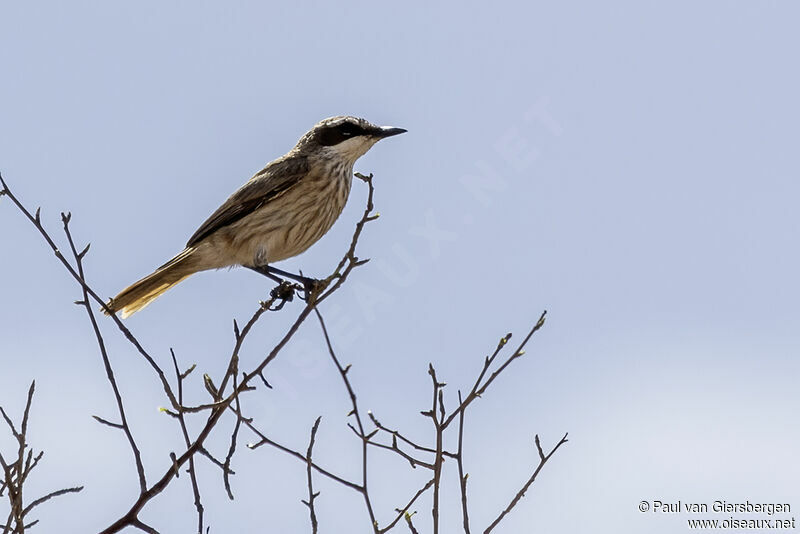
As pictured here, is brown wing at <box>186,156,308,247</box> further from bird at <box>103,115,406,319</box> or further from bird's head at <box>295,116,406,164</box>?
bird's head at <box>295,116,406,164</box>

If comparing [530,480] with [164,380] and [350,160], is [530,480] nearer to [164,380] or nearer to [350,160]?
[164,380]

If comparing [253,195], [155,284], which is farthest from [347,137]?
[155,284]

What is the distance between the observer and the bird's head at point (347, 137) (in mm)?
8078

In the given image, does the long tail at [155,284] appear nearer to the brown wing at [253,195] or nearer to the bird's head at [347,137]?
the brown wing at [253,195]

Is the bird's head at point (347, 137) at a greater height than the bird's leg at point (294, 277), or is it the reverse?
the bird's head at point (347, 137)

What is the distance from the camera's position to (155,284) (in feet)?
25.8

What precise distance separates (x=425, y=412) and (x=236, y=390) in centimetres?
89

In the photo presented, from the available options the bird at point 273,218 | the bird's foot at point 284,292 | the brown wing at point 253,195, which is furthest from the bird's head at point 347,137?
the bird's foot at point 284,292

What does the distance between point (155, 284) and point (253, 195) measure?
103 cm

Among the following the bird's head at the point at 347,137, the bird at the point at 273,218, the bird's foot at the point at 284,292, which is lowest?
the bird's foot at the point at 284,292

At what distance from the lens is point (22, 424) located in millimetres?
4465

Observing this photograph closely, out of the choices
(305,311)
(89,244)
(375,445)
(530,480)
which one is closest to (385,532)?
(375,445)

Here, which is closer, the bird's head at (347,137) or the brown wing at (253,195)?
the brown wing at (253,195)

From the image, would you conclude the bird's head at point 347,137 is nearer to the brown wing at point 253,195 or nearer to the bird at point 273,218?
the bird at point 273,218
